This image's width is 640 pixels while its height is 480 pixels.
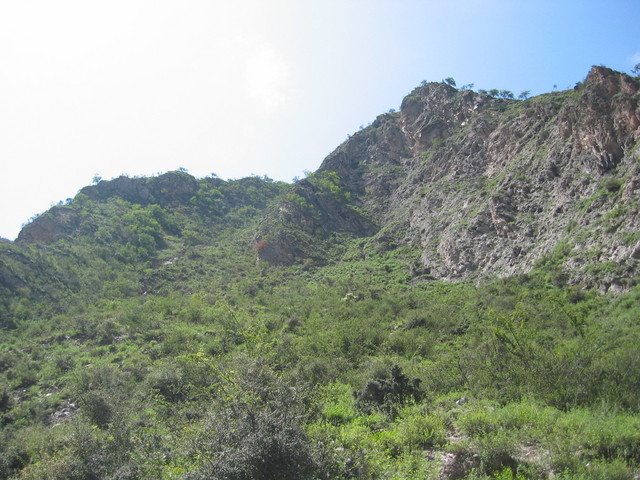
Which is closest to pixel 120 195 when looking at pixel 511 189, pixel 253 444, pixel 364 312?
pixel 364 312

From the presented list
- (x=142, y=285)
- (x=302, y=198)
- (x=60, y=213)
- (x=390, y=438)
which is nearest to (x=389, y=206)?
(x=302, y=198)

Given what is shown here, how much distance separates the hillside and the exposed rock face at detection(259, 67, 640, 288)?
271 mm

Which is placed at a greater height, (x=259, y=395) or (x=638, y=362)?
(x=259, y=395)

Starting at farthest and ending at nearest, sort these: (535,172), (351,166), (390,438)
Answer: (351,166) → (535,172) → (390,438)

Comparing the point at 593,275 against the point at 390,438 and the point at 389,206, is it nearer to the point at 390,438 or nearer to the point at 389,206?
the point at 390,438

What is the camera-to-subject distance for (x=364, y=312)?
3478cm

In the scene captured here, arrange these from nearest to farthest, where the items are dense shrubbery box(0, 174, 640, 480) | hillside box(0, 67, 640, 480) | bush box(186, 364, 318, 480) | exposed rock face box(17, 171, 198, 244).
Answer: bush box(186, 364, 318, 480)
dense shrubbery box(0, 174, 640, 480)
hillside box(0, 67, 640, 480)
exposed rock face box(17, 171, 198, 244)

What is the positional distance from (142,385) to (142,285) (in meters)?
31.0

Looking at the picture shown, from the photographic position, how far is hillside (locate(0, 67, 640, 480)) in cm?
785

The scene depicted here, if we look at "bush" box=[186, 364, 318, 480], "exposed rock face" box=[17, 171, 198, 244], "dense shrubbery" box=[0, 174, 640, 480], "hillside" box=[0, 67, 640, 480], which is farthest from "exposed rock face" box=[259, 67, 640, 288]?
"exposed rock face" box=[17, 171, 198, 244]

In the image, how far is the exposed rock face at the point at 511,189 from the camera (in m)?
29.2

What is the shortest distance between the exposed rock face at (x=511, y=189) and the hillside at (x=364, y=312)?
10.7 inches

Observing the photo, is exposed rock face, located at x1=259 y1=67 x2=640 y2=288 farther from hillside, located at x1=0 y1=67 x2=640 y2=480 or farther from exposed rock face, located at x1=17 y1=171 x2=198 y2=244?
exposed rock face, located at x1=17 y1=171 x2=198 y2=244

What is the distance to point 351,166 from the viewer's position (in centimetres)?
7988
